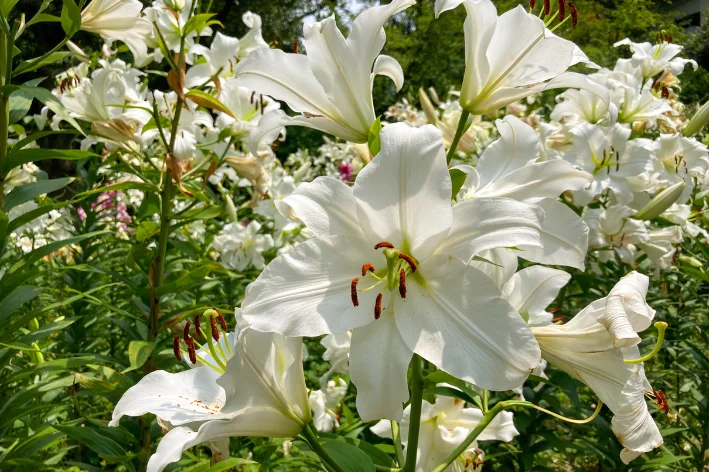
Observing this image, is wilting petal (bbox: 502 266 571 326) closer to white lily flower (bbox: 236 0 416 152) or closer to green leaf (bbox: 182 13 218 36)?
white lily flower (bbox: 236 0 416 152)

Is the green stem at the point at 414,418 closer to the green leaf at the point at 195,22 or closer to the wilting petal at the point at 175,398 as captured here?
the wilting petal at the point at 175,398

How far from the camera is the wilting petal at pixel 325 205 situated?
788 mm

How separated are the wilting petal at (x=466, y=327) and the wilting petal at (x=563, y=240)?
145 millimetres

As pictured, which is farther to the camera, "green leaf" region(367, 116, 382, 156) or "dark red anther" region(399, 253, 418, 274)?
"green leaf" region(367, 116, 382, 156)

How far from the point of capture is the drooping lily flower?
86 cm

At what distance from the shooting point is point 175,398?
90 cm

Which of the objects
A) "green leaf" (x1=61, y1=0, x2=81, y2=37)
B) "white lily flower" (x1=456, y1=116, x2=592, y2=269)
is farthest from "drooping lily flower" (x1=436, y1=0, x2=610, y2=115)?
"green leaf" (x1=61, y1=0, x2=81, y2=37)

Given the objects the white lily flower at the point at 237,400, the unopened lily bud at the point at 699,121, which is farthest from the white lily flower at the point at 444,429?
the unopened lily bud at the point at 699,121

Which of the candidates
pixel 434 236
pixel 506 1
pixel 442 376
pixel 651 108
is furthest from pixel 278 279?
pixel 506 1

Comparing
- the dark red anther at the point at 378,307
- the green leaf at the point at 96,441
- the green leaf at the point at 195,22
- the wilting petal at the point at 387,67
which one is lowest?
the green leaf at the point at 96,441

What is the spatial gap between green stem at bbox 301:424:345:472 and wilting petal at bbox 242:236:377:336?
7.7 inches

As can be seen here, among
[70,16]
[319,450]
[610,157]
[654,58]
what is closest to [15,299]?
[70,16]

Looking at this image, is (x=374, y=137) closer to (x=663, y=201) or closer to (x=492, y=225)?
(x=492, y=225)

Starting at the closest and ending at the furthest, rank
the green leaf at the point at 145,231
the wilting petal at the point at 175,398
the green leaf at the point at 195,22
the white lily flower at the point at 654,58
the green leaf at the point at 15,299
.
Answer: the wilting petal at the point at 175,398
the green leaf at the point at 15,299
the green leaf at the point at 195,22
the green leaf at the point at 145,231
the white lily flower at the point at 654,58
